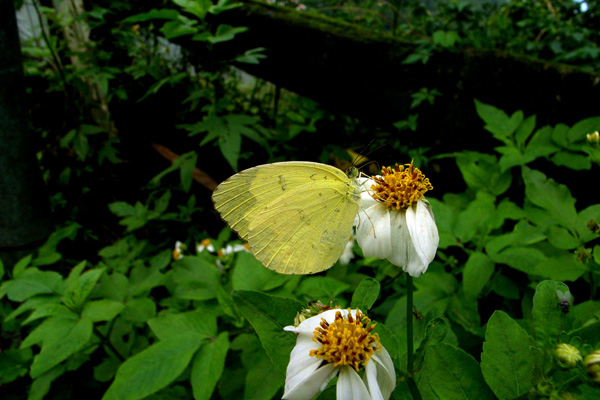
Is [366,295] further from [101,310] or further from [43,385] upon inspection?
[43,385]

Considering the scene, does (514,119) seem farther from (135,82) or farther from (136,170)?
(136,170)

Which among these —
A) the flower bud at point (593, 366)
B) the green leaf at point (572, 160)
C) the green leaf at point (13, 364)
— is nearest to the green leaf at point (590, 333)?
the flower bud at point (593, 366)

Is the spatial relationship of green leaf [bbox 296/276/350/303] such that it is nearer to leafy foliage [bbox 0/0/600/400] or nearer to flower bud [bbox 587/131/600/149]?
leafy foliage [bbox 0/0/600/400]

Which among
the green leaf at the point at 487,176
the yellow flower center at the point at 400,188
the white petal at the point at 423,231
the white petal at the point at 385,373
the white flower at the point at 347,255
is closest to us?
the white petal at the point at 385,373

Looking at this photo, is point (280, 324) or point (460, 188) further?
point (460, 188)

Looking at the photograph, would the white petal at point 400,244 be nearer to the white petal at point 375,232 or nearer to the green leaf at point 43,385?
the white petal at point 375,232

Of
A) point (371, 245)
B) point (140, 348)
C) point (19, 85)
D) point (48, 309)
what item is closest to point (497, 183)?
point (371, 245)
